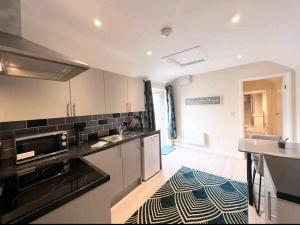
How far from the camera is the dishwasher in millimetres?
2523

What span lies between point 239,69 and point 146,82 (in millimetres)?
2317

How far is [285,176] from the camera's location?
3.67 ft

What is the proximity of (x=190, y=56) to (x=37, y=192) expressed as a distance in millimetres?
2740

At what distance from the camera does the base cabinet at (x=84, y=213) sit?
35 cm

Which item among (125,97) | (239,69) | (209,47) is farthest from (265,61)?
(125,97)

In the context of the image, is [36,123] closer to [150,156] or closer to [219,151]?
[150,156]

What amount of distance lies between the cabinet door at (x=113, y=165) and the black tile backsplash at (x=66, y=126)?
61cm

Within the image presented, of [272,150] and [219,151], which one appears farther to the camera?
[219,151]

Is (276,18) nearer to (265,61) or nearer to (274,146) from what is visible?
(274,146)

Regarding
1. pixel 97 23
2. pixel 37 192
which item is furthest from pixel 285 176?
pixel 97 23

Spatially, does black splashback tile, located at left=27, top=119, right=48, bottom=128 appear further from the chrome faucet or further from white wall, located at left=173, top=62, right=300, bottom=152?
white wall, located at left=173, top=62, right=300, bottom=152

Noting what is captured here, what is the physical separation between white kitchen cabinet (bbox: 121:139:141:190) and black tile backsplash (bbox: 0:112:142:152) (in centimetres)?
60

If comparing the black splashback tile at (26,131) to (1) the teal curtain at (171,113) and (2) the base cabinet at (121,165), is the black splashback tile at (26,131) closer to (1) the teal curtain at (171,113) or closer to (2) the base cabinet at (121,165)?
(2) the base cabinet at (121,165)

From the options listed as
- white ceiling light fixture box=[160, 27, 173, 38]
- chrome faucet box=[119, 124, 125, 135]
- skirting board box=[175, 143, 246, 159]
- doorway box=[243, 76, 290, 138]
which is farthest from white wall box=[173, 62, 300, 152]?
white ceiling light fixture box=[160, 27, 173, 38]
